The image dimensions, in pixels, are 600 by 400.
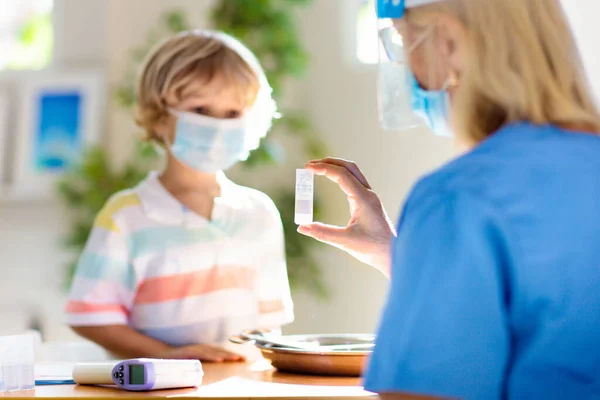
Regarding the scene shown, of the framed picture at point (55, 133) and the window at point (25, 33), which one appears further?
the window at point (25, 33)

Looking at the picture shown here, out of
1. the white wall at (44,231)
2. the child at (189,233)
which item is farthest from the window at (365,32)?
the child at (189,233)

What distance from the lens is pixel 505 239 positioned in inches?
42.0

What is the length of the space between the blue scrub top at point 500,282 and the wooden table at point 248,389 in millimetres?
269

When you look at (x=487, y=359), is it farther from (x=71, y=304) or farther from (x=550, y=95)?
(x=71, y=304)

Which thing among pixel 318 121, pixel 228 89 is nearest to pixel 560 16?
pixel 228 89

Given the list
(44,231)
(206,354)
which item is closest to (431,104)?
(206,354)

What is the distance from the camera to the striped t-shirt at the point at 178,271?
211 cm

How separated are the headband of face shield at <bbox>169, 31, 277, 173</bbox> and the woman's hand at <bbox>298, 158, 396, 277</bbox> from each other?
27.3 inches

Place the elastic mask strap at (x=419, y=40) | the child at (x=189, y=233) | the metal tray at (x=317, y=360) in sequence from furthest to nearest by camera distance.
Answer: the child at (x=189, y=233) → the metal tray at (x=317, y=360) → the elastic mask strap at (x=419, y=40)

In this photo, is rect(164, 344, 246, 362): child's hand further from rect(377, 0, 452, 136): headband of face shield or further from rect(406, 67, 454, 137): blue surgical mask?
rect(406, 67, 454, 137): blue surgical mask

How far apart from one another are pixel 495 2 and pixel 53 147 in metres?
3.63

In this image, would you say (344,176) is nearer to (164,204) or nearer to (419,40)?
(419,40)

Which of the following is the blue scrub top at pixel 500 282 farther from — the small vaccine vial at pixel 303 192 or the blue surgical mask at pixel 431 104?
the small vaccine vial at pixel 303 192

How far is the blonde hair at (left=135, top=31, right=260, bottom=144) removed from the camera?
2264mm
